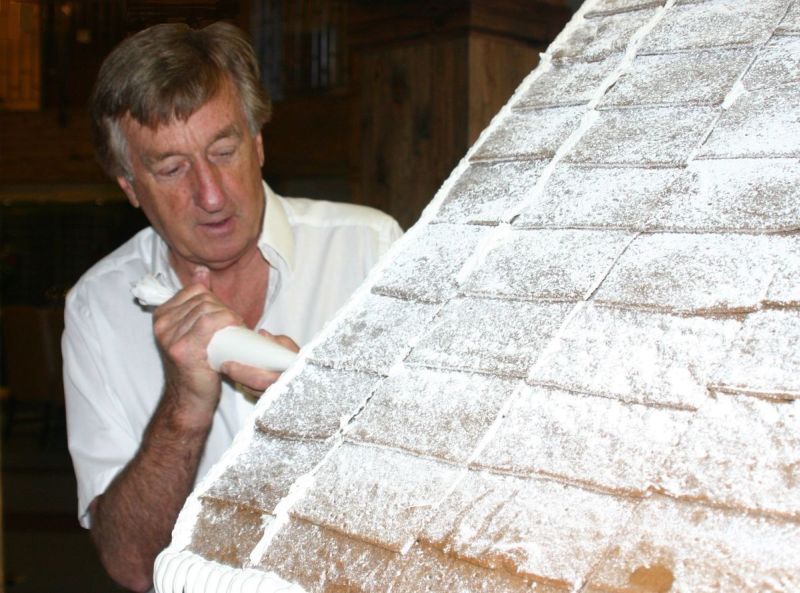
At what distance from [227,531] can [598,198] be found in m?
0.36

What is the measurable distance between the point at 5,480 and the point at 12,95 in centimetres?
282

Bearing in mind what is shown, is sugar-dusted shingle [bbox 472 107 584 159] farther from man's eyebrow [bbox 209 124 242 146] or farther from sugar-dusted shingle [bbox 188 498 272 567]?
man's eyebrow [bbox 209 124 242 146]

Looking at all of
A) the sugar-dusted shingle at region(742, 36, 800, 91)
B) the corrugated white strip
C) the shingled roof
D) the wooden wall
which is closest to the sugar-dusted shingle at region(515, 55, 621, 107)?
the shingled roof

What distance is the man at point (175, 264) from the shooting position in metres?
1.50

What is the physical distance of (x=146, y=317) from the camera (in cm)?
181

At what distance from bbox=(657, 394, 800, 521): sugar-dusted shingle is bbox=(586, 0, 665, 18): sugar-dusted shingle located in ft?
1.49

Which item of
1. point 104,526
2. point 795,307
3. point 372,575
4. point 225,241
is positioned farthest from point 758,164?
point 104,526

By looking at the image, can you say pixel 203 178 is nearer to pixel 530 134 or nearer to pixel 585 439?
pixel 530 134

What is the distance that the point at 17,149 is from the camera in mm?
3482

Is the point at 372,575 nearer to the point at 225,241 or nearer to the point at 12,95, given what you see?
the point at 225,241

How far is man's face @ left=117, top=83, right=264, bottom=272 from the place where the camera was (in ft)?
5.13

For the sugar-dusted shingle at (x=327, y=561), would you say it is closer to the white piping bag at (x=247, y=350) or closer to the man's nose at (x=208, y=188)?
the white piping bag at (x=247, y=350)

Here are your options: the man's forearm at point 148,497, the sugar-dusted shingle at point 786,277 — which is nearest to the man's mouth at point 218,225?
the man's forearm at point 148,497

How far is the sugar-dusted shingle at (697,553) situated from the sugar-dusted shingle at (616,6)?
20.2 inches
